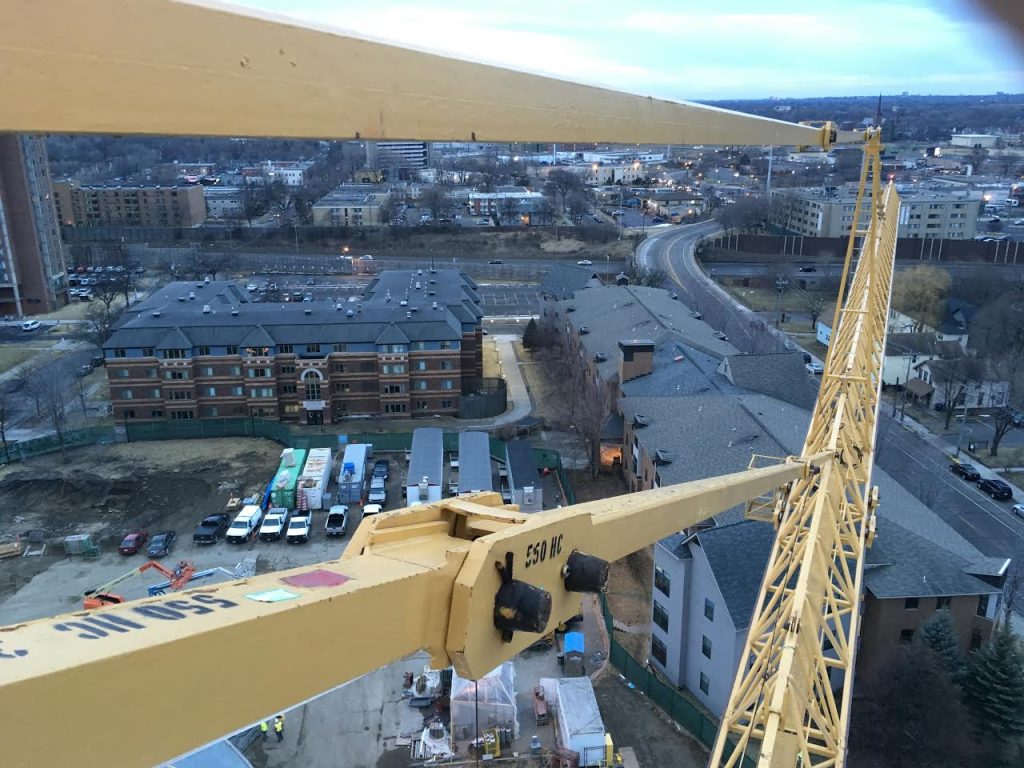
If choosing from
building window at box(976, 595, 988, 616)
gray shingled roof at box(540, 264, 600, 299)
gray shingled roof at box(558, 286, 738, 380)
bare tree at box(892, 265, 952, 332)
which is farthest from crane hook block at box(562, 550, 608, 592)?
bare tree at box(892, 265, 952, 332)

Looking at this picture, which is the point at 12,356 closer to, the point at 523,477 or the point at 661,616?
the point at 523,477

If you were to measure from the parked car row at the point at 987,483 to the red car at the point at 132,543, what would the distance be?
1885 centimetres

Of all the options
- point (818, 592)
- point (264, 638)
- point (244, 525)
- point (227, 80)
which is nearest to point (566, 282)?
point (244, 525)

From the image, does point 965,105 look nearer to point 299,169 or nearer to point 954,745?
point 299,169

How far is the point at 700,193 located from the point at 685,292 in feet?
115

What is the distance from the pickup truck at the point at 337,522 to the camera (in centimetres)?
1590

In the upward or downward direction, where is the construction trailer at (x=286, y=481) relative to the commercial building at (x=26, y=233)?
downward

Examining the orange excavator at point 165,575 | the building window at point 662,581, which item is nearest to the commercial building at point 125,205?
the orange excavator at point 165,575

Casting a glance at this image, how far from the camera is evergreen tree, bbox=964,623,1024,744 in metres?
10.0

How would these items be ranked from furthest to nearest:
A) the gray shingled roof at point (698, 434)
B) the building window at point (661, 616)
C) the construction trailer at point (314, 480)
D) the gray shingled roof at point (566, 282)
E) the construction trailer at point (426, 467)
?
the gray shingled roof at point (566, 282), the construction trailer at point (314, 480), the construction trailer at point (426, 467), the gray shingled roof at point (698, 434), the building window at point (661, 616)

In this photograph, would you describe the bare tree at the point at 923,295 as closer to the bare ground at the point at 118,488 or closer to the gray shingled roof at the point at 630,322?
the gray shingled roof at the point at 630,322

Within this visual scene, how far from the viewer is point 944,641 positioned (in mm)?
10609

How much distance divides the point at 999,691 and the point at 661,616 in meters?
4.65

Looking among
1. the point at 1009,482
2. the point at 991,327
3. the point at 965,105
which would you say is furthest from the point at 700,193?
the point at 965,105
